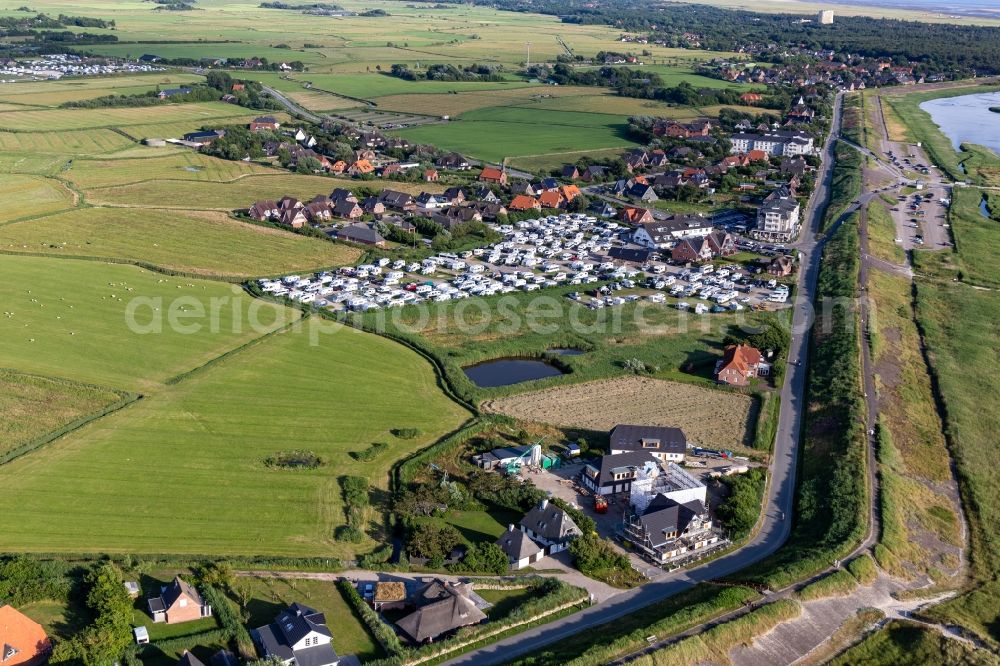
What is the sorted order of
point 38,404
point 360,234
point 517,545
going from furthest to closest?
point 360,234 → point 38,404 → point 517,545

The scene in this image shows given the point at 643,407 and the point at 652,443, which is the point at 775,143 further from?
the point at 652,443

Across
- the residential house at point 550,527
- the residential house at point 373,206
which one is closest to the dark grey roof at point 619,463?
the residential house at point 550,527

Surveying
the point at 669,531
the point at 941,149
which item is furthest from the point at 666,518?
the point at 941,149

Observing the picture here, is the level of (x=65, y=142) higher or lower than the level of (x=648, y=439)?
higher

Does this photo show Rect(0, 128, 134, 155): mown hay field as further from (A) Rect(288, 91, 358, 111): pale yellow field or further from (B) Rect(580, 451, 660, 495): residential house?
(B) Rect(580, 451, 660, 495): residential house

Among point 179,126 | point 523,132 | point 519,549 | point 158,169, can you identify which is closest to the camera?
point 519,549

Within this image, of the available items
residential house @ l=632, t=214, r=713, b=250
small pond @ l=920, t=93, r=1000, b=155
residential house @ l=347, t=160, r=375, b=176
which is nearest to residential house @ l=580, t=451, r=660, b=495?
residential house @ l=632, t=214, r=713, b=250
